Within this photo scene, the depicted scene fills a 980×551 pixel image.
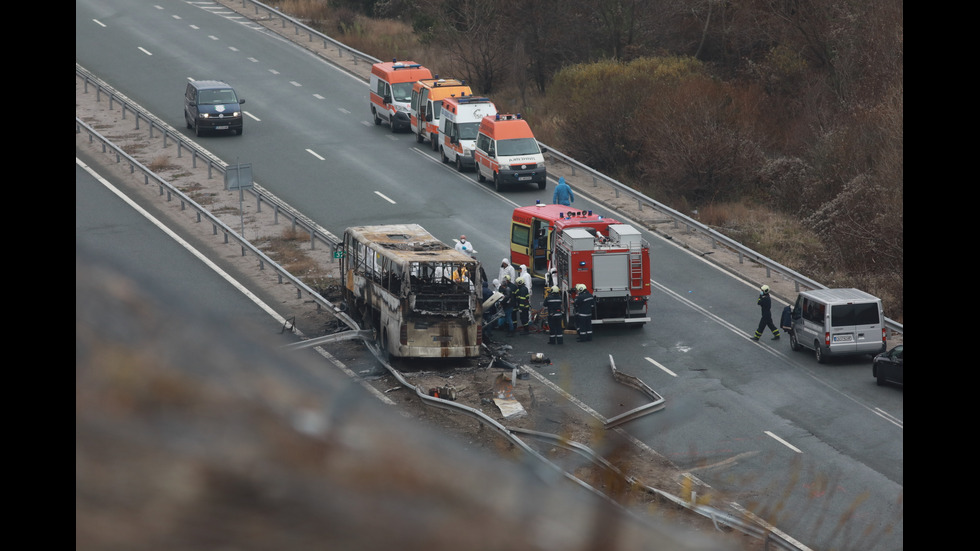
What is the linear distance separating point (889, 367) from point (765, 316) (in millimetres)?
3662

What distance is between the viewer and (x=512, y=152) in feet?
124

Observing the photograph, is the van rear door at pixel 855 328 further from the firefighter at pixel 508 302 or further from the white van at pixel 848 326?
the firefighter at pixel 508 302

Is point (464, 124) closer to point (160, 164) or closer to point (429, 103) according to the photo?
point (429, 103)

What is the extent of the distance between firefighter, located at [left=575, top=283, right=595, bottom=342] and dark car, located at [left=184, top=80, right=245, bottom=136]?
21.6 metres

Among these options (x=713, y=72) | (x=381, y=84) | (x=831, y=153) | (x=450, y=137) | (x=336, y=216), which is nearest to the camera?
(x=336, y=216)

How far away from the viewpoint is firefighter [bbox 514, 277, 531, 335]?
2628cm

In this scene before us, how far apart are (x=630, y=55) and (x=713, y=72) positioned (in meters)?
4.21

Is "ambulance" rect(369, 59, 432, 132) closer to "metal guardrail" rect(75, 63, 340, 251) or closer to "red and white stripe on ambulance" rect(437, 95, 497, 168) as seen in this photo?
"red and white stripe on ambulance" rect(437, 95, 497, 168)

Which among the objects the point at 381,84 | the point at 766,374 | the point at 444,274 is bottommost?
the point at 766,374

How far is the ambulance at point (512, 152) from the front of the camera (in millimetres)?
37688

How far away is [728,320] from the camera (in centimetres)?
2778

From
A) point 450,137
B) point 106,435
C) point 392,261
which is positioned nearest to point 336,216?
point 450,137

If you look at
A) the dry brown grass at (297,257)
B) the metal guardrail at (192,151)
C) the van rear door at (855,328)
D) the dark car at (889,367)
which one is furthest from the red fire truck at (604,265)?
the dry brown grass at (297,257)
